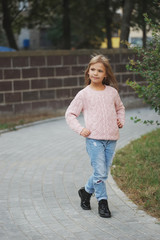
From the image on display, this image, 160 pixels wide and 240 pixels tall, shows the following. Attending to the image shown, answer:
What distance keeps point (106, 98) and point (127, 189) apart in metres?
1.46

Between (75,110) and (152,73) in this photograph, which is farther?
(152,73)

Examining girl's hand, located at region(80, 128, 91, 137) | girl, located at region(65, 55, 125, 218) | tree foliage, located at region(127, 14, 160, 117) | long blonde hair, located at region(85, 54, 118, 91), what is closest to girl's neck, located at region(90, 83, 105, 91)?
girl, located at region(65, 55, 125, 218)

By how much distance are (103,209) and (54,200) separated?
0.78 meters

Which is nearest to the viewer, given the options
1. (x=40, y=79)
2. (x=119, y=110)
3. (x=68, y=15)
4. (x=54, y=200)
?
(x=119, y=110)

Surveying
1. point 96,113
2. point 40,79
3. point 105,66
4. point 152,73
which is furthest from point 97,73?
point 40,79

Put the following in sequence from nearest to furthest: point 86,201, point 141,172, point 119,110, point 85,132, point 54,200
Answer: point 85,132 → point 119,110 → point 86,201 → point 54,200 → point 141,172

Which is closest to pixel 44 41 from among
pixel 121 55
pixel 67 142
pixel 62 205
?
pixel 121 55

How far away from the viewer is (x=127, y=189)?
6.03m

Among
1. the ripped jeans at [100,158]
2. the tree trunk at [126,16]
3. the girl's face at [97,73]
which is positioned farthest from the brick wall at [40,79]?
the ripped jeans at [100,158]

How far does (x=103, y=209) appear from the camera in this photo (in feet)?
16.6

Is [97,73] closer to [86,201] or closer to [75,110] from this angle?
[75,110]

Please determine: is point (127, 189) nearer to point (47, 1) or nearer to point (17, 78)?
point (17, 78)

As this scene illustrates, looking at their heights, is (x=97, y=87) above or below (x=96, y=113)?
above

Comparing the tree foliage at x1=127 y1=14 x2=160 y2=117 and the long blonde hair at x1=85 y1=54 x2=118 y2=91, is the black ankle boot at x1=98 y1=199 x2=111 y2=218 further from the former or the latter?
the tree foliage at x1=127 y1=14 x2=160 y2=117
